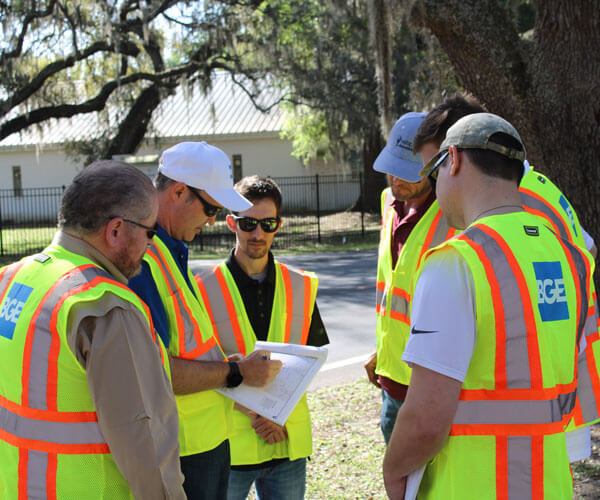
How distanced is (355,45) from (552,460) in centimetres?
2160

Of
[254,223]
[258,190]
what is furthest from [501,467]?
[258,190]

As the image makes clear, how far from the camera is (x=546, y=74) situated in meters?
5.26

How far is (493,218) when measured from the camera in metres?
2.01

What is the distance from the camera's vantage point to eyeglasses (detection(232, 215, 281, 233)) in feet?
11.1

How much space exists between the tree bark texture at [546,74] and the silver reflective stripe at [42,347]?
427 centimetres

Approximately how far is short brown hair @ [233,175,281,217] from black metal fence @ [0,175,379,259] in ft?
55.8

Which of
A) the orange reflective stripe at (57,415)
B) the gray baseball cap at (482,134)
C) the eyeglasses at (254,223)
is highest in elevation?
the gray baseball cap at (482,134)

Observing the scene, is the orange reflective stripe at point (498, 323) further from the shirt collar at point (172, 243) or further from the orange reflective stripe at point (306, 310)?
the orange reflective stripe at point (306, 310)

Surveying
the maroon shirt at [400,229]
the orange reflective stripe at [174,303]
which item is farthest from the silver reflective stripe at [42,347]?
the maroon shirt at [400,229]

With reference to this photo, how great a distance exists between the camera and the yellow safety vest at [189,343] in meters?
2.54

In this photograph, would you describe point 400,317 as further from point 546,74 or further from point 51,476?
point 546,74

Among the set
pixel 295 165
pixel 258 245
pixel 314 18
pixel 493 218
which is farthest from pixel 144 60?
pixel 493 218

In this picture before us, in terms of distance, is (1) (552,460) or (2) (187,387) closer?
(1) (552,460)

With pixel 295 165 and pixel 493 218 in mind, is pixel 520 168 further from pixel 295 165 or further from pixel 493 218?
pixel 295 165
